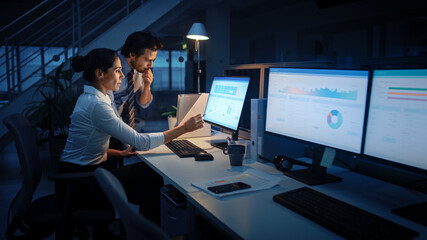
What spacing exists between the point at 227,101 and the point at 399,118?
994 millimetres

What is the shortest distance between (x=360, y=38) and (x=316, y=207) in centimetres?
567

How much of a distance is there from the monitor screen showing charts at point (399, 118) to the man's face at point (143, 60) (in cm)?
153

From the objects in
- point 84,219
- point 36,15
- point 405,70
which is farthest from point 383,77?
point 36,15

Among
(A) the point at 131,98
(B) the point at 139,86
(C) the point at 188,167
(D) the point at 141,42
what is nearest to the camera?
(C) the point at 188,167

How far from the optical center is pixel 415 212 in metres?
0.93

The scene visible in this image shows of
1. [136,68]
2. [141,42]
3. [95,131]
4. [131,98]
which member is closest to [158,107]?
[131,98]

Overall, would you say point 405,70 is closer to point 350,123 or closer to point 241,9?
point 350,123

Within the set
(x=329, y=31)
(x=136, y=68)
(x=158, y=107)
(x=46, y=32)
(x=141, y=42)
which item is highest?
(x=329, y=31)

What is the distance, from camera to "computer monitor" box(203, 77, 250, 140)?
1707 mm

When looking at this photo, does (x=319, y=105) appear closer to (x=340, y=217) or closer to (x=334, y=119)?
(x=334, y=119)

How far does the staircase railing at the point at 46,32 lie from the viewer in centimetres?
418

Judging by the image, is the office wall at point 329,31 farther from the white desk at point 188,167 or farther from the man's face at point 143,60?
the white desk at point 188,167

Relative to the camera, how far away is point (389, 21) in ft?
17.1

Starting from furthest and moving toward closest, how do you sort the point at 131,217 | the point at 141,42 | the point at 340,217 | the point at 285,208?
1. the point at 141,42
2. the point at 285,208
3. the point at 340,217
4. the point at 131,217
